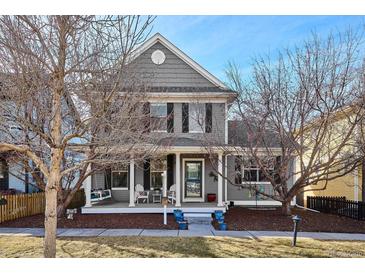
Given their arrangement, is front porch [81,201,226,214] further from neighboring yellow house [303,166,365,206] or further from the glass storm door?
neighboring yellow house [303,166,365,206]

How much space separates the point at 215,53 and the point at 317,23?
12.7ft

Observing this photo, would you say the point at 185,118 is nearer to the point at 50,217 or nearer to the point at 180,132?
the point at 180,132

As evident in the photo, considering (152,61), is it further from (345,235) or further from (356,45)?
(345,235)

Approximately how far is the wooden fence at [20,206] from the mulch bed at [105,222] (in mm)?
408

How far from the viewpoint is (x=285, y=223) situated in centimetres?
1123

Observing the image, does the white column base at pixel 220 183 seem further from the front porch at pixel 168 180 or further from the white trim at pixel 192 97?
the white trim at pixel 192 97

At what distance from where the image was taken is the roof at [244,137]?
12600mm

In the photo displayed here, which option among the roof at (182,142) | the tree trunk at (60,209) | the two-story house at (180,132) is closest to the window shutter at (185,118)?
the two-story house at (180,132)

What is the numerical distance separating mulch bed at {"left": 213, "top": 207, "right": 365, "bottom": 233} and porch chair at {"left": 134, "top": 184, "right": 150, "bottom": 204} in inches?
166

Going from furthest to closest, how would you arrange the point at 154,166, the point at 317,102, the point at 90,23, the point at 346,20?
the point at 154,166 < the point at 317,102 < the point at 346,20 < the point at 90,23

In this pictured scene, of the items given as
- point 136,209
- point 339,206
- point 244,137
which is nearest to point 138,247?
point 136,209

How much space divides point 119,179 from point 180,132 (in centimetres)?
416

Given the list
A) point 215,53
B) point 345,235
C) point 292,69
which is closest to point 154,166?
point 215,53

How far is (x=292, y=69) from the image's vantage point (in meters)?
11.7
